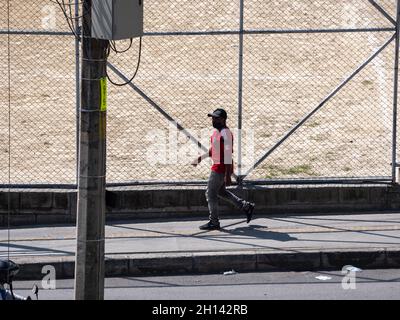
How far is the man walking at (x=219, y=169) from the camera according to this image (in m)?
14.4

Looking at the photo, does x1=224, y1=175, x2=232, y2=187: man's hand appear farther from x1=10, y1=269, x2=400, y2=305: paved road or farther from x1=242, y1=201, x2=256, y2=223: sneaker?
x1=10, y1=269, x2=400, y2=305: paved road

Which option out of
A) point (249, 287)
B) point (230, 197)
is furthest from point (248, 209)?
point (249, 287)

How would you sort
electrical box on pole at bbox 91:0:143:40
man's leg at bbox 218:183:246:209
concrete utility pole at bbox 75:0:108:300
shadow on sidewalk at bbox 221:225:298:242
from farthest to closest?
man's leg at bbox 218:183:246:209 → shadow on sidewalk at bbox 221:225:298:242 → concrete utility pole at bbox 75:0:108:300 → electrical box on pole at bbox 91:0:143:40

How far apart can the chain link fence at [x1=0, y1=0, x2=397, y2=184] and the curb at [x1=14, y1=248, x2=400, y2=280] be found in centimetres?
215

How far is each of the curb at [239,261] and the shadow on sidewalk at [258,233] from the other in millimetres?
685

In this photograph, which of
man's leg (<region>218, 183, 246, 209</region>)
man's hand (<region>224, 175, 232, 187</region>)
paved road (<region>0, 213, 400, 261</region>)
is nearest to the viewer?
paved road (<region>0, 213, 400, 261</region>)

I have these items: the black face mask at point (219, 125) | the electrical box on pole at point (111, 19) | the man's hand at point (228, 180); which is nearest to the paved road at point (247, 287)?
the man's hand at point (228, 180)

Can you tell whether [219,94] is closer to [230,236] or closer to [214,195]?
[214,195]

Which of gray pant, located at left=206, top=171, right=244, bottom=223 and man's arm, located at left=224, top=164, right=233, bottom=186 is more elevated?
man's arm, located at left=224, top=164, right=233, bottom=186

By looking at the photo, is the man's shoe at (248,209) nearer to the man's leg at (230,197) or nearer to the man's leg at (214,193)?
the man's leg at (230,197)

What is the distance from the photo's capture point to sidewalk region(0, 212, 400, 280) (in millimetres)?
13336

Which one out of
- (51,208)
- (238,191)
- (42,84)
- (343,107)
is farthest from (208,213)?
(42,84)

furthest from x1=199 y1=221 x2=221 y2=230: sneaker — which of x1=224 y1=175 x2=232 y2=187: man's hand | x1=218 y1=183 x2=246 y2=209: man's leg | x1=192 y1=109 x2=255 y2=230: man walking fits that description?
x1=224 y1=175 x2=232 y2=187: man's hand

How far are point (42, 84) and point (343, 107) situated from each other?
232 inches
